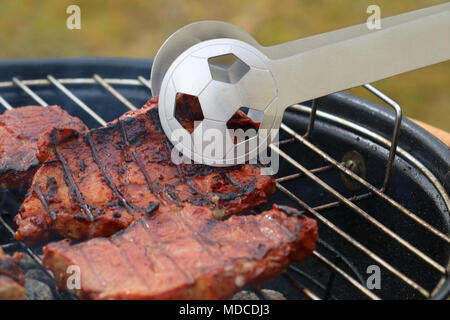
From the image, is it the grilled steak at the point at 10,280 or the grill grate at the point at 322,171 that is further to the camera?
the grill grate at the point at 322,171

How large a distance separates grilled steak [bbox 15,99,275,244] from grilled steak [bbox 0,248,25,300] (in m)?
0.24

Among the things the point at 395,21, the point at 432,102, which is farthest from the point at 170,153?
the point at 432,102

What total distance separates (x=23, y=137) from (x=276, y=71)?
137 cm

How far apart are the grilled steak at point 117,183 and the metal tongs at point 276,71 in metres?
0.13

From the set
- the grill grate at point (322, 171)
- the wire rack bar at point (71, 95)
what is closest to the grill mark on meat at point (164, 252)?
the grill grate at point (322, 171)

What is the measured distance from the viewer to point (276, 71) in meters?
2.19

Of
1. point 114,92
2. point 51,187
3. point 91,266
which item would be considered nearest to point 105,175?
point 51,187

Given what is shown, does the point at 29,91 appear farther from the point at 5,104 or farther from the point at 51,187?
the point at 51,187

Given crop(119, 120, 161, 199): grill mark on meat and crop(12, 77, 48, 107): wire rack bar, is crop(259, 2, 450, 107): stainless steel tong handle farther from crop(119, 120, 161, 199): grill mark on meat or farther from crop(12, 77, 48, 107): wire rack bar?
crop(12, 77, 48, 107): wire rack bar

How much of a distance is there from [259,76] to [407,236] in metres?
1.28

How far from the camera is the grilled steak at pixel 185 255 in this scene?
1.80 metres

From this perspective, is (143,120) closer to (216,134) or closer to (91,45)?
(216,134)

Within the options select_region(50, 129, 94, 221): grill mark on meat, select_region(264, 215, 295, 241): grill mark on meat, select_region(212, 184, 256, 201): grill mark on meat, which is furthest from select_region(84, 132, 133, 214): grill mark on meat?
select_region(264, 215, 295, 241): grill mark on meat

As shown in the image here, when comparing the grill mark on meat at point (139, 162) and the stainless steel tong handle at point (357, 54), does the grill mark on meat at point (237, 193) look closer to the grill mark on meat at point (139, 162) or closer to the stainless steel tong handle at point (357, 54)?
the grill mark on meat at point (139, 162)
